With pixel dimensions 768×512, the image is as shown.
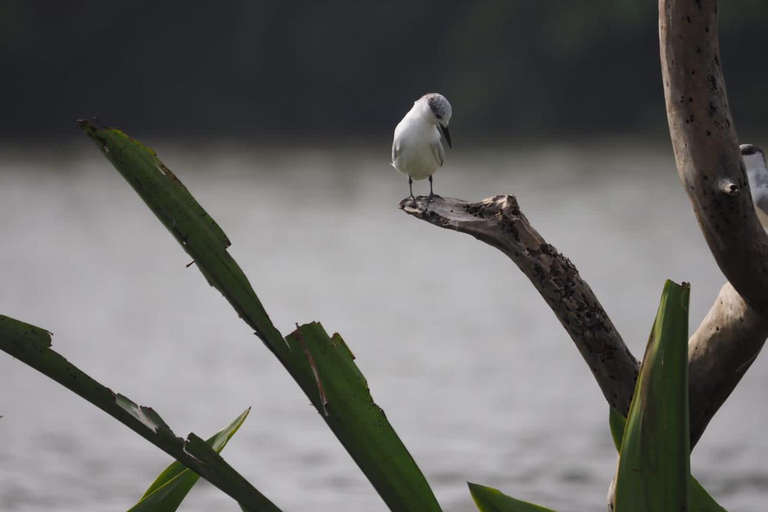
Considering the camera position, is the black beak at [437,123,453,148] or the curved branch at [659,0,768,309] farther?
the black beak at [437,123,453,148]

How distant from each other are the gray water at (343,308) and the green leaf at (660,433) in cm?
220

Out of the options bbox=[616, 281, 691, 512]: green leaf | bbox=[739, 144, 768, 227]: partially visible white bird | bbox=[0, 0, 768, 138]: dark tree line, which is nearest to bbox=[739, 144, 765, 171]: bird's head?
bbox=[739, 144, 768, 227]: partially visible white bird

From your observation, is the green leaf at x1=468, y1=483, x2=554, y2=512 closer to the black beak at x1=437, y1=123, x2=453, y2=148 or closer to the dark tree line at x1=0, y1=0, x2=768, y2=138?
the black beak at x1=437, y1=123, x2=453, y2=148

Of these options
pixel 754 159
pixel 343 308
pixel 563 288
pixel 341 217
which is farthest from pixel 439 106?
pixel 341 217

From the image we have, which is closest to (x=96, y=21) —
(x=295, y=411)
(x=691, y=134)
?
(x=295, y=411)

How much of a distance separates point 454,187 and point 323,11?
8.99 m

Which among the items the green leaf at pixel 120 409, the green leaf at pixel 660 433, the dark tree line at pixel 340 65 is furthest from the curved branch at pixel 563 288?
the dark tree line at pixel 340 65

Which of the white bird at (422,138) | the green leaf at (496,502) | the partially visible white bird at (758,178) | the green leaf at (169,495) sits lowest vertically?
the green leaf at (169,495)

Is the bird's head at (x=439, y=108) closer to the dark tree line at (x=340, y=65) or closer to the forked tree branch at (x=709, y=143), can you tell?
the forked tree branch at (x=709, y=143)

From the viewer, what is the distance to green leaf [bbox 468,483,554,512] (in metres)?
1.32

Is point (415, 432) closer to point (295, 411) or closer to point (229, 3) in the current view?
point (295, 411)

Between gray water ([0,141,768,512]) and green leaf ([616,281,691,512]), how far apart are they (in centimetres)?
220

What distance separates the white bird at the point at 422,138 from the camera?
2.76m

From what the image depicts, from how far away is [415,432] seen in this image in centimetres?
567
